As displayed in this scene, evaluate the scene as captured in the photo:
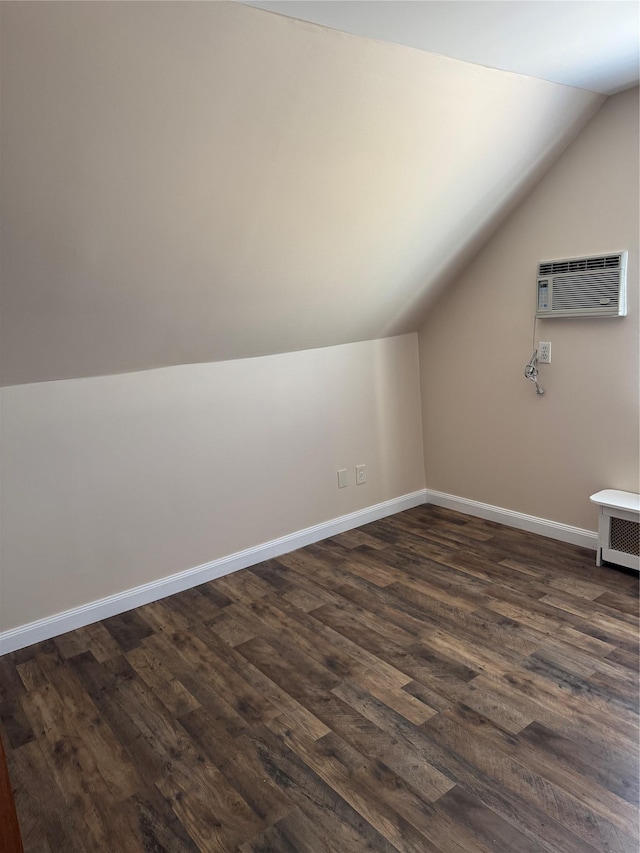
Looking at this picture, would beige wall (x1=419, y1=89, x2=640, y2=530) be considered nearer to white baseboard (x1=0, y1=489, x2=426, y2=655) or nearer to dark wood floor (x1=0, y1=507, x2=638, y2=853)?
dark wood floor (x1=0, y1=507, x2=638, y2=853)

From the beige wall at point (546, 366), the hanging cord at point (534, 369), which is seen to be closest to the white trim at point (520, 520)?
the beige wall at point (546, 366)

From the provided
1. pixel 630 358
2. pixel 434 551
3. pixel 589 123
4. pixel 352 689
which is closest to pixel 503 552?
pixel 434 551

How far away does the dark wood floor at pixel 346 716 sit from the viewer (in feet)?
6.02

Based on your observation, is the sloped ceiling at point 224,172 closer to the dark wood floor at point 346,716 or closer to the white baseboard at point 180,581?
the white baseboard at point 180,581

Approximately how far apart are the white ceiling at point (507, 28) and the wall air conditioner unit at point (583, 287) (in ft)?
2.94

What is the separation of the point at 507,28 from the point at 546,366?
6.17ft

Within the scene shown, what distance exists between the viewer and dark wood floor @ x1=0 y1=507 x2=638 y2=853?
1.83m

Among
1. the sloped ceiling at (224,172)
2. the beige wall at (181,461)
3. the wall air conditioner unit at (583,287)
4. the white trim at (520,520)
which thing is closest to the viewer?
the sloped ceiling at (224,172)

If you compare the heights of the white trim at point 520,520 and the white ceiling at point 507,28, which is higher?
the white ceiling at point 507,28

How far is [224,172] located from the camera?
232 centimetres

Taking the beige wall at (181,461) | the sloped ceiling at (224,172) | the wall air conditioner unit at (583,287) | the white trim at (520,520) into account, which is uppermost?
the sloped ceiling at (224,172)

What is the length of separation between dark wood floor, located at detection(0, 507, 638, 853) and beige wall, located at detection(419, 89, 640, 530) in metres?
0.55

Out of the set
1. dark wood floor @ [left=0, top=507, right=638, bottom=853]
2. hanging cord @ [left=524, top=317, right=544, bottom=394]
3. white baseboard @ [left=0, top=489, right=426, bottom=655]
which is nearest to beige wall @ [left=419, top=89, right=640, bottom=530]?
hanging cord @ [left=524, top=317, right=544, bottom=394]

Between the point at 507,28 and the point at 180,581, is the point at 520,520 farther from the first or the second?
the point at 507,28
